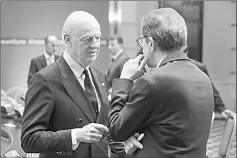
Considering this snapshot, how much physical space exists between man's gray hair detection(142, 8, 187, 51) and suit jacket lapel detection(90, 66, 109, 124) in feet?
1.84

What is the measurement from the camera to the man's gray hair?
1771 millimetres

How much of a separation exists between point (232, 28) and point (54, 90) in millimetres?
9525

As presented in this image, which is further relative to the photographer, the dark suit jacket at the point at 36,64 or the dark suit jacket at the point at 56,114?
the dark suit jacket at the point at 36,64

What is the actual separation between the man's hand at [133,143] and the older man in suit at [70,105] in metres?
0.16

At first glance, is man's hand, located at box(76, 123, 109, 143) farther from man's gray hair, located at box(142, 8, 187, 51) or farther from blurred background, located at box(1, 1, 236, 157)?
blurred background, located at box(1, 1, 236, 157)

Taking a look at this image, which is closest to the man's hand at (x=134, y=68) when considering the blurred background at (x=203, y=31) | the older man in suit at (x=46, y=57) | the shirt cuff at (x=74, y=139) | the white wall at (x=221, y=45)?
the shirt cuff at (x=74, y=139)

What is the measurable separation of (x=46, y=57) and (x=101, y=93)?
15.1ft

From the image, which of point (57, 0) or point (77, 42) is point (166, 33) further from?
point (57, 0)

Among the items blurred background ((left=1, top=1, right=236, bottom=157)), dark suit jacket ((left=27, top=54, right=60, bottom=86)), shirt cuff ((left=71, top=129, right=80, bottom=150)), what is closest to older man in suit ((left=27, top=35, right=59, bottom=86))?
dark suit jacket ((left=27, top=54, right=60, bottom=86))

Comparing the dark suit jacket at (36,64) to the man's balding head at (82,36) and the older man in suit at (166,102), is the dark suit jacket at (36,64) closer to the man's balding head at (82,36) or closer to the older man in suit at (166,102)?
the man's balding head at (82,36)

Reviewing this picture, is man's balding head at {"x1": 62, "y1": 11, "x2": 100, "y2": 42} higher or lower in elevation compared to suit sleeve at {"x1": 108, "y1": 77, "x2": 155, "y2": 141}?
higher

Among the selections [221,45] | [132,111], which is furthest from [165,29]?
[221,45]

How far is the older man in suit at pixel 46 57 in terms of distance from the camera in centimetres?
651

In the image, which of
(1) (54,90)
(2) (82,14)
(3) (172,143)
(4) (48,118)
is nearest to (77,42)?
(2) (82,14)
